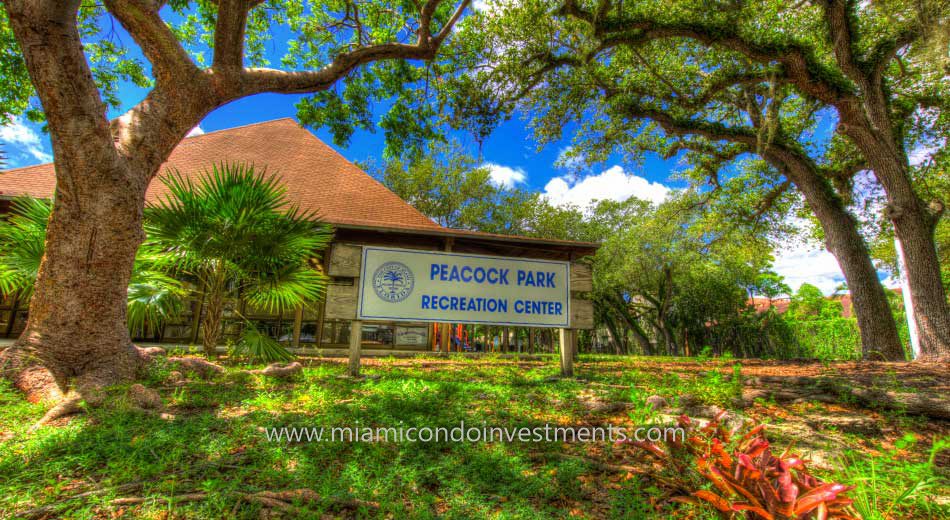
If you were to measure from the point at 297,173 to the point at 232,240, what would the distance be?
279 inches

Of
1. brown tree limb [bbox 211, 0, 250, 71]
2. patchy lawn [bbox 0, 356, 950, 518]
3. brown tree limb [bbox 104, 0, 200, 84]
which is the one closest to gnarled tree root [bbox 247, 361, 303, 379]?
patchy lawn [bbox 0, 356, 950, 518]

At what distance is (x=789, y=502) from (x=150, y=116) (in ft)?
19.0

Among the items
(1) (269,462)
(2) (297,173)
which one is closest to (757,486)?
(1) (269,462)

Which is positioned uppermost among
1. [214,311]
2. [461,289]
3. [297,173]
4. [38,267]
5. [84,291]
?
[297,173]

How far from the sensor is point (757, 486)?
59.6 inches

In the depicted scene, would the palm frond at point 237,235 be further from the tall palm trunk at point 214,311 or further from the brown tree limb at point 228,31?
the brown tree limb at point 228,31

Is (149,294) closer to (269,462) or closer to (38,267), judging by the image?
(38,267)

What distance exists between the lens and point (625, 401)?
333cm

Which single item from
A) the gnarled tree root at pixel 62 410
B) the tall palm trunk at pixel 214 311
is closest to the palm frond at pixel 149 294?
the tall palm trunk at pixel 214 311

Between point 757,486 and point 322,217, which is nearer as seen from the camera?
point 757,486

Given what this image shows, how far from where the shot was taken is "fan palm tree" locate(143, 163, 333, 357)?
4.78 metres

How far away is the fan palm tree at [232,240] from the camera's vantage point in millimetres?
4777

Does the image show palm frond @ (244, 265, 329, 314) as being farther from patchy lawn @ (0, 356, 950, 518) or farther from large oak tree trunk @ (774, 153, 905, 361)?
large oak tree trunk @ (774, 153, 905, 361)

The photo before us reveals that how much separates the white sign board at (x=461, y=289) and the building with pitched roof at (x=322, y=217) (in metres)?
3.83
